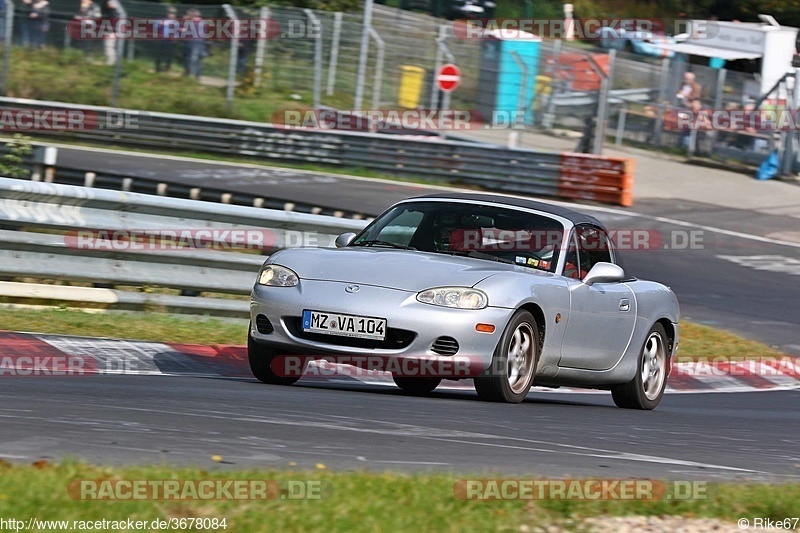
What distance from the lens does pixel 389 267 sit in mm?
7914

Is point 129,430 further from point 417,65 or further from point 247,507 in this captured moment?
point 417,65

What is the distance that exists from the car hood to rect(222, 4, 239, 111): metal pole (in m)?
20.0

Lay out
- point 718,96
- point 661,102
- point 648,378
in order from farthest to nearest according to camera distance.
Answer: point 661,102
point 718,96
point 648,378

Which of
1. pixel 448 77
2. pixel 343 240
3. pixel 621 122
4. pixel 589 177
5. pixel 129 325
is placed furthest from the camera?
pixel 621 122

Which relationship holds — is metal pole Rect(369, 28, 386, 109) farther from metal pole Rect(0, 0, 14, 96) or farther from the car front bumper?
the car front bumper

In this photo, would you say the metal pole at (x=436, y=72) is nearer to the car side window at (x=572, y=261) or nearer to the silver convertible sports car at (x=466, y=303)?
the silver convertible sports car at (x=466, y=303)

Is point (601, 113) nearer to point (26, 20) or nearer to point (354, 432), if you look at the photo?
point (26, 20)

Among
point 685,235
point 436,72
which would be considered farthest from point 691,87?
point 685,235

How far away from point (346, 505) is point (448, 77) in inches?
987

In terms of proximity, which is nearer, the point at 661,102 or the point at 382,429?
the point at 382,429

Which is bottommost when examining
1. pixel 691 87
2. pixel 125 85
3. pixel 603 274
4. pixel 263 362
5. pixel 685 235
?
pixel 685 235

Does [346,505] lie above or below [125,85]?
above

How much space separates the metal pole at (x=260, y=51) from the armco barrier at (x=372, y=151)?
174 centimetres

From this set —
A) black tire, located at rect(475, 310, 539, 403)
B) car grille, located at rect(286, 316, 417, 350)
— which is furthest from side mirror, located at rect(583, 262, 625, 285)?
car grille, located at rect(286, 316, 417, 350)
